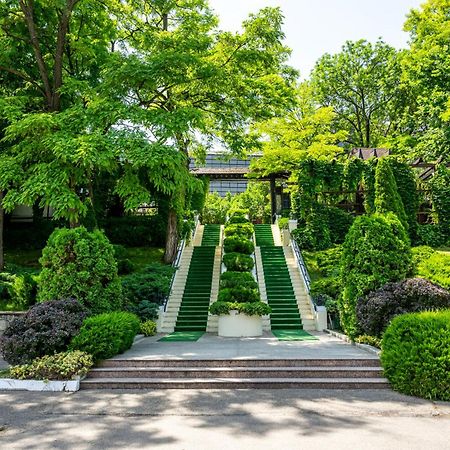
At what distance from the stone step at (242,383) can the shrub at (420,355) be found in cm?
43

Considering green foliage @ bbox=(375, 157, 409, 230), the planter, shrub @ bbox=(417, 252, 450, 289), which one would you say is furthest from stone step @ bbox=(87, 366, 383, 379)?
green foliage @ bbox=(375, 157, 409, 230)

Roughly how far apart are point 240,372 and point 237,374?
0.07 metres

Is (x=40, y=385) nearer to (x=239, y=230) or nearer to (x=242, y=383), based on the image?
(x=242, y=383)

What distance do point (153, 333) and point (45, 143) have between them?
6.40 m

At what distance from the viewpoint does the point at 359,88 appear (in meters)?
→ 33.7

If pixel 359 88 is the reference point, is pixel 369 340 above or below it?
below

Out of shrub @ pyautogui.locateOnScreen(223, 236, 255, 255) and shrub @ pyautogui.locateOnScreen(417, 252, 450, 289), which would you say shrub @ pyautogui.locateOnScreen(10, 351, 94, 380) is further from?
shrub @ pyautogui.locateOnScreen(223, 236, 255, 255)

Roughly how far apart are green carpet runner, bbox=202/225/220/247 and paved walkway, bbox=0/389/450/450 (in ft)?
54.0

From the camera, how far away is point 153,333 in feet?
43.7

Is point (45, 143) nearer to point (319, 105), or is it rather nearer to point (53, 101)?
point (53, 101)

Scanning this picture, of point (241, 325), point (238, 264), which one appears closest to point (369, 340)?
point (241, 325)

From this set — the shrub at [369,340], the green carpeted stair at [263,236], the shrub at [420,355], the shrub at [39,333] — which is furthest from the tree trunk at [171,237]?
the shrub at [420,355]

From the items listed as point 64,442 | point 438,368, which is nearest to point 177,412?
point 64,442

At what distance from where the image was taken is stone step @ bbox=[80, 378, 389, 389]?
7.41 meters
